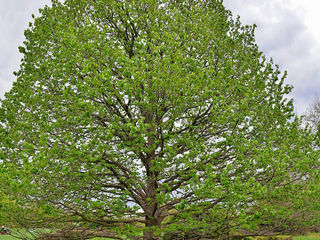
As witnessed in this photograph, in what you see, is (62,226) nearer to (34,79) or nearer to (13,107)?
(13,107)

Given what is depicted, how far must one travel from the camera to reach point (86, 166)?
23.4 ft

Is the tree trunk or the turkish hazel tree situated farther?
the tree trunk

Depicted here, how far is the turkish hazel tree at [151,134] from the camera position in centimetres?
704

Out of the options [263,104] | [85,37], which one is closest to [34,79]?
[85,37]

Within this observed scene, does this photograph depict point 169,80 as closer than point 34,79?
Yes

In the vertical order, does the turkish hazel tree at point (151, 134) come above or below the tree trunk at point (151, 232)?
above

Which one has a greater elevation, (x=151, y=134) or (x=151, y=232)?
(x=151, y=134)

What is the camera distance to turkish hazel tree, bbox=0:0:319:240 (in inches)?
277

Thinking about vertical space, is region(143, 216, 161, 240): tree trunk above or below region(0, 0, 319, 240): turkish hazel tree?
below

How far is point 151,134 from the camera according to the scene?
272 inches

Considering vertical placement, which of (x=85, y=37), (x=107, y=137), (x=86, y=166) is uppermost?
(x=85, y=37)

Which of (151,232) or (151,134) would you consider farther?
(151,232)

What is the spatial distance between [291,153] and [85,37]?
7415 millimetres

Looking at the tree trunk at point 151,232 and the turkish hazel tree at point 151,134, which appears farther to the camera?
the tree trunk at point 151,232
